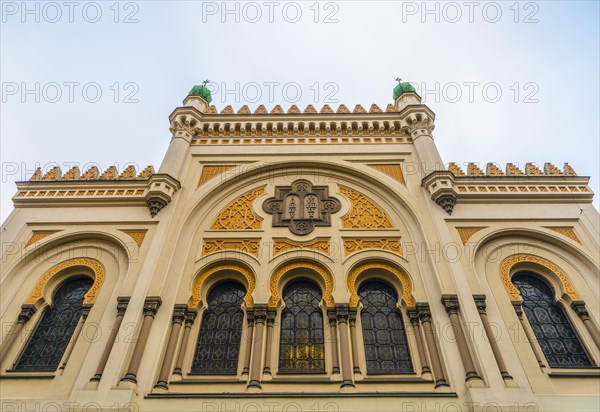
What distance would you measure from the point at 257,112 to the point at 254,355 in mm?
6834

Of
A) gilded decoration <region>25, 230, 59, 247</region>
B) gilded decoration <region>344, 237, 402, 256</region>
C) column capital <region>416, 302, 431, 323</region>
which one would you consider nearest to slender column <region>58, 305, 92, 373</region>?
gilded decoration <region>25, 230, 59, 247</region>

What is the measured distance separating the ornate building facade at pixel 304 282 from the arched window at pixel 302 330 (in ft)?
0.12

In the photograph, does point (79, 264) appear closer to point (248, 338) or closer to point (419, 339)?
point (248, 338)

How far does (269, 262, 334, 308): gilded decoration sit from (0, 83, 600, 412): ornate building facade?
4 centimetres

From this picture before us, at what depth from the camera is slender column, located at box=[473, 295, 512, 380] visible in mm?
6239

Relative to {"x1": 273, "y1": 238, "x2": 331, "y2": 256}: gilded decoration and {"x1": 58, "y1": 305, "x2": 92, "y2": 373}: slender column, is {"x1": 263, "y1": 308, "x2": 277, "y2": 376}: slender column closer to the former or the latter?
{"x1": 273, "y1": 238, "x2": 331, "y2": 256}: gilded decoration

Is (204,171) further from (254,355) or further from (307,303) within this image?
(254,355)

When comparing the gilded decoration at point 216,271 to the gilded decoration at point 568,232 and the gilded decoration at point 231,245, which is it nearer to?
the gilded decoration at point 231,245

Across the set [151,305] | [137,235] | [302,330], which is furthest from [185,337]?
[137,235]

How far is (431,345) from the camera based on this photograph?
22.3 feet

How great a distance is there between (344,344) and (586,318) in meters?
4.14

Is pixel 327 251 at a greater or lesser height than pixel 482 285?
greater

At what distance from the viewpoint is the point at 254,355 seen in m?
6.75

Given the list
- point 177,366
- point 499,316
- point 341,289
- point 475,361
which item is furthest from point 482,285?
point 177,366
